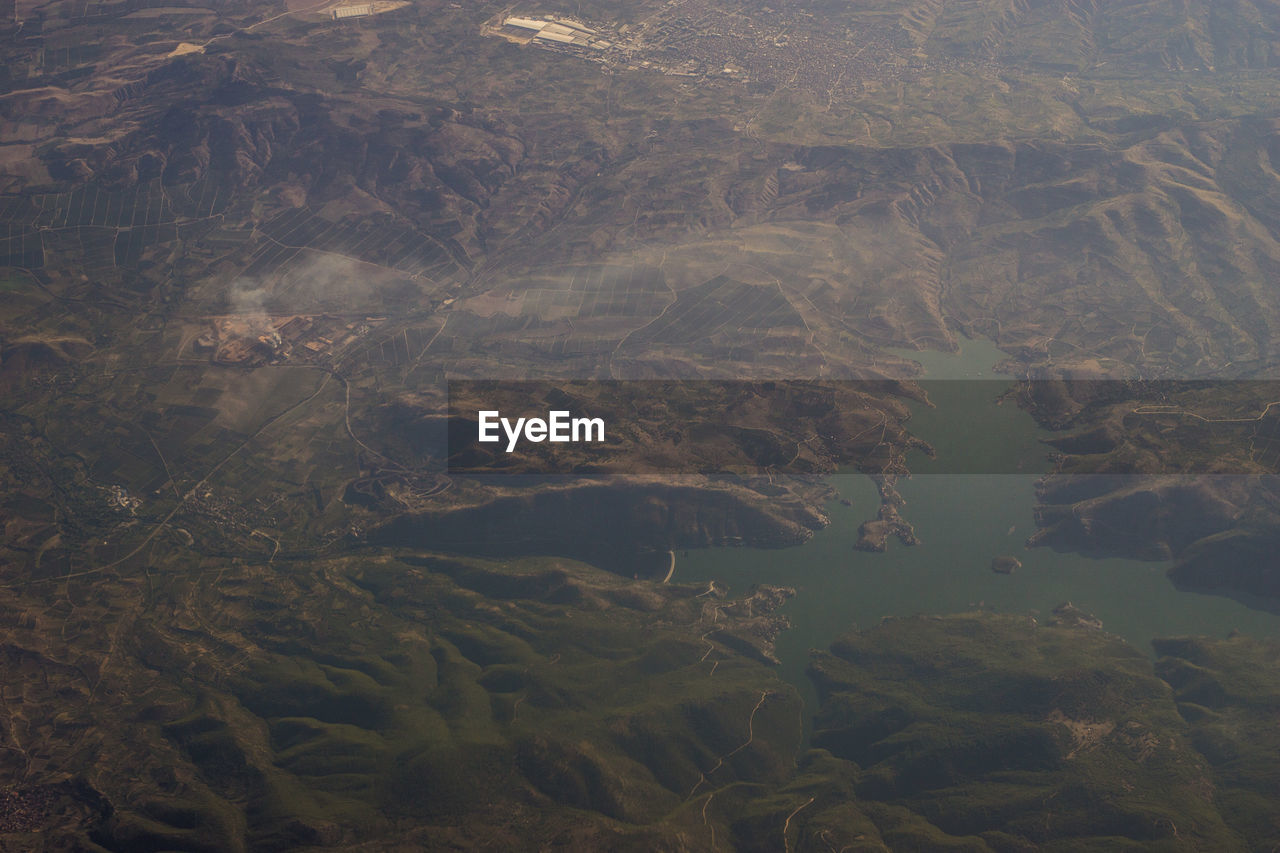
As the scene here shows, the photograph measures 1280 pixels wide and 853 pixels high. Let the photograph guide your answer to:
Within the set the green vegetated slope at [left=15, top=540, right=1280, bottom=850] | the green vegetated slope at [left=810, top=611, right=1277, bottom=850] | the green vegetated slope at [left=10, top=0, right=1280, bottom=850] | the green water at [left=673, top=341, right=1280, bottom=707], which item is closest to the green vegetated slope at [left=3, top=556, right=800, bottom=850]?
the green vegetated slope at [left=15, top=540, right=1280, bottom=850]

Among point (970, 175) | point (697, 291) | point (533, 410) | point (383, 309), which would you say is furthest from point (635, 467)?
point (970, 175)

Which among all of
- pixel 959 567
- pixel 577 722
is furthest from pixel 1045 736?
pixel 577 722

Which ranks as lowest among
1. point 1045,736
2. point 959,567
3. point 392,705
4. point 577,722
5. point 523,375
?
point 392,705

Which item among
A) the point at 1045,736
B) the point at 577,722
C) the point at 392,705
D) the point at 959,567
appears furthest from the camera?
the point at 959,567

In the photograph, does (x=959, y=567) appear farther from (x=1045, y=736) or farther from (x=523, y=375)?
(x=523, y=375)

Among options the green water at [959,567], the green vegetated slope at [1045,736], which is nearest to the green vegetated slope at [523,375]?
the green vegetated slope at [1045,736]

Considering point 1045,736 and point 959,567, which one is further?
point 959,567

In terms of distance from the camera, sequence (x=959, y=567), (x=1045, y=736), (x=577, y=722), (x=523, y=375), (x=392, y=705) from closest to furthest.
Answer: (x=1045, y=736), (x=577, y=722), (x=392, y=705), (x=959, y=567), (x=523, y=375)

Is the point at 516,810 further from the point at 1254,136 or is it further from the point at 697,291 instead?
the point at 1254,136
